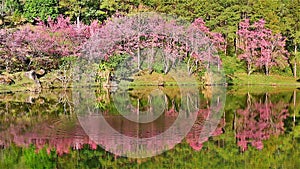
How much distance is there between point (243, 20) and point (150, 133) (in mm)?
25687

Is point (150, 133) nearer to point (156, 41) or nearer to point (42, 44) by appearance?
point (42, 44)

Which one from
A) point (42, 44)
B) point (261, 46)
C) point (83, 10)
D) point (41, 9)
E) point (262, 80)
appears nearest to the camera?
point (42, 44)

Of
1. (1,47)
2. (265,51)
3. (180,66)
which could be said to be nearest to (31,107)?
(1,47)

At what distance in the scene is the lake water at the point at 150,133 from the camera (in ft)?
38.2

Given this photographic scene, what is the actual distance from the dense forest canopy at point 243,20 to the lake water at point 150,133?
44.8 ft

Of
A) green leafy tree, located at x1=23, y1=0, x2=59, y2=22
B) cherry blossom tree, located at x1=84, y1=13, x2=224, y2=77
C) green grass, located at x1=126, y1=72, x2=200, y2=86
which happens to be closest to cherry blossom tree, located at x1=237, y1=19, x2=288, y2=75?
cherry blossom tree, located at x1=84, y1=13, x2=224, y2=77

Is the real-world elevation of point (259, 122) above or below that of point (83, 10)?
below

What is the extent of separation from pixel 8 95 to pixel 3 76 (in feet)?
11.3

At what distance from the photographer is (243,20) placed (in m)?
38.4

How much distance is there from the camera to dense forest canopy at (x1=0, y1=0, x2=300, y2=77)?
37.3 metres

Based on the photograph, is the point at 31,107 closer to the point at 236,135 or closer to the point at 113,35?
the point at 236,135

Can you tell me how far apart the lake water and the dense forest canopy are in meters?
13.6

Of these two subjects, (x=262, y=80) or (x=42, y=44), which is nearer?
(x=42, y=44)

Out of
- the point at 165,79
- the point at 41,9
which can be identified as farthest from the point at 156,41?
the point at 41,9
